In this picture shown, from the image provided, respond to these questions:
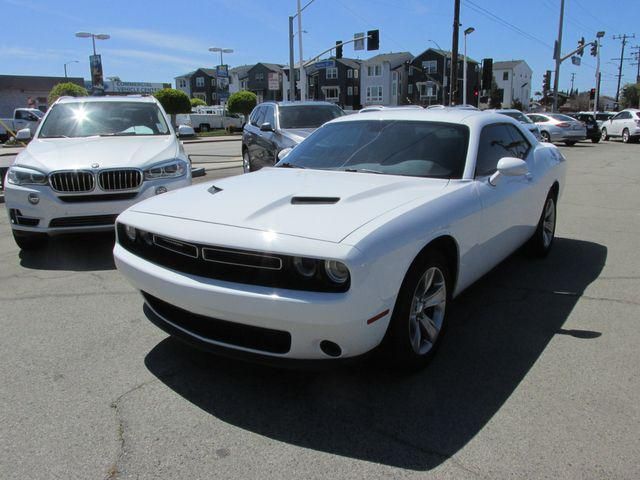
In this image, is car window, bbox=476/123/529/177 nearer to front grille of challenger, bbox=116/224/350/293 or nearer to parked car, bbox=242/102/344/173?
front grille of challenger, bbox=116/224/350/293

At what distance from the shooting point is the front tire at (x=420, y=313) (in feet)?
9.43

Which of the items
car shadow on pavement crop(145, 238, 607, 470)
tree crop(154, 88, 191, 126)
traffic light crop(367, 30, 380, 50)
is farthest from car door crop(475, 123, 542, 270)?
tree crop(154, 88, 191, 126)

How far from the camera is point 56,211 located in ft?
17.9

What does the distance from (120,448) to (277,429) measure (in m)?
0.74

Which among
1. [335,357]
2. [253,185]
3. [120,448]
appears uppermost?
[253,185]

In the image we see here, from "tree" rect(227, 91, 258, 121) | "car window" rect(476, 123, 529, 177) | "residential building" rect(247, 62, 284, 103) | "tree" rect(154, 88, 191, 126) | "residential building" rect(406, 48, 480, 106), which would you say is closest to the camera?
"car window" rect(476, 123, 529, 177)

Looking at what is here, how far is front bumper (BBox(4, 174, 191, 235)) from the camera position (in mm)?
5469

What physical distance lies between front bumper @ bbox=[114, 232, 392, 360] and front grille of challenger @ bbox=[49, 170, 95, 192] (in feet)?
10.0

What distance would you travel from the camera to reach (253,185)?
3623mm

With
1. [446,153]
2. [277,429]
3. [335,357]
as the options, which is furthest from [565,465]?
[446,153]

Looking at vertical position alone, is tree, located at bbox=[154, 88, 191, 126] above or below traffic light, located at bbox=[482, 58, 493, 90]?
below

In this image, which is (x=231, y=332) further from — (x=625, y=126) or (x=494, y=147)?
(x=625, y=126)

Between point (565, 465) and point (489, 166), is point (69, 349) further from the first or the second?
point (489, 166)

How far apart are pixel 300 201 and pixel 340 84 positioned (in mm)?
85037
